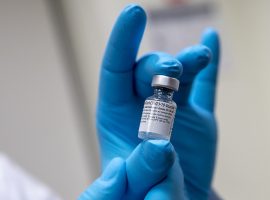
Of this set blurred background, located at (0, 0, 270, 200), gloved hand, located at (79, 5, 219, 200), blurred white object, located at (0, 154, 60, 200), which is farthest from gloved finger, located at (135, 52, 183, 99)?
blurred background, located at (0, 0, 270, 200)

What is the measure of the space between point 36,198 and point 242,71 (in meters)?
1.03

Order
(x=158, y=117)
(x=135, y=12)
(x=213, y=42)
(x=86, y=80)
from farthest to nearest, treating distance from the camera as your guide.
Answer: (x=86, y=80) < (x=213, y=42) < (x=135, y=12) < (x=158, y=117)

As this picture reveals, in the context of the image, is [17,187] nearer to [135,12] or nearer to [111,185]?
[111,185]

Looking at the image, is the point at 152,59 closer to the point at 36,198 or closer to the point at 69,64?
the point at 36,198

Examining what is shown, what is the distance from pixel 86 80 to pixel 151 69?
3.00ft

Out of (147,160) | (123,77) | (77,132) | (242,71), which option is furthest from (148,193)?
(242,71)

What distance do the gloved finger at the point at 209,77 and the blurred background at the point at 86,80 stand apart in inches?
25.9

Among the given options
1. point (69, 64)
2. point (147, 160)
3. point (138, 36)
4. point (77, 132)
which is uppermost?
point (138, 36)

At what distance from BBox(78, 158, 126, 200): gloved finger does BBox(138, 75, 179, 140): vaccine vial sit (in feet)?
0.34

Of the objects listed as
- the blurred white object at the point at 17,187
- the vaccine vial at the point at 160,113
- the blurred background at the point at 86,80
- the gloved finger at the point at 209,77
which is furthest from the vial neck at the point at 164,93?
the blurred background at the point at 86,80

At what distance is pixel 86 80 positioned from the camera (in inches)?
62.4

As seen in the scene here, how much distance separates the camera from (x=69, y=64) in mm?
1539

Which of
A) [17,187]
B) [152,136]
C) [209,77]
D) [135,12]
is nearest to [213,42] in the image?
[209,77]

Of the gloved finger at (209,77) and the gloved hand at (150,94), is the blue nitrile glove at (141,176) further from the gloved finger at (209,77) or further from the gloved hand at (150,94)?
the gloved finger at (209,77)
